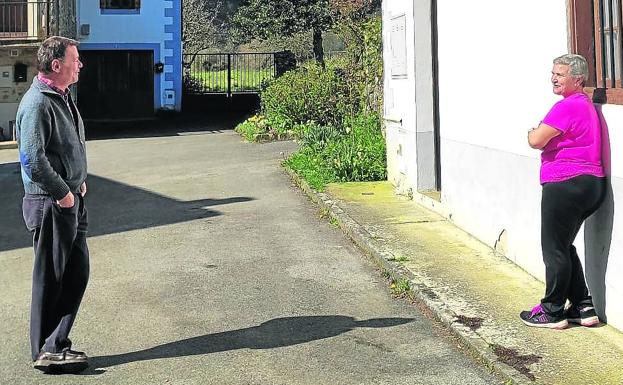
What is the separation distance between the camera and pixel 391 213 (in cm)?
970

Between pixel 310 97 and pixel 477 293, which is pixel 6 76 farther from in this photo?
pixel 477 293

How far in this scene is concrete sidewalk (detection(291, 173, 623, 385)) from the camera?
470 centimetres

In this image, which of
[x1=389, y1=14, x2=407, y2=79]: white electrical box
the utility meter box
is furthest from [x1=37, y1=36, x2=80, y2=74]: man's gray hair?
the utility meter box

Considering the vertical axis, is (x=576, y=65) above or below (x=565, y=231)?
above

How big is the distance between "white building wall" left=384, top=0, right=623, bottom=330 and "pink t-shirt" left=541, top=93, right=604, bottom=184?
12 centimetres

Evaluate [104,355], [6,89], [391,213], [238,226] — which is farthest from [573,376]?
[6,89]

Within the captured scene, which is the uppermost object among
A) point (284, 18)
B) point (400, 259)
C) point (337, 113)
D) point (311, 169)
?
point (284, 18)

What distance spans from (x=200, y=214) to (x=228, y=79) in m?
21.4

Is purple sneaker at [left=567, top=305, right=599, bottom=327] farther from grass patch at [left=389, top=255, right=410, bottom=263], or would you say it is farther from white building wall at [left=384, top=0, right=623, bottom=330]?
grass patch at [left=389, top=255, right=410, bottom=263]

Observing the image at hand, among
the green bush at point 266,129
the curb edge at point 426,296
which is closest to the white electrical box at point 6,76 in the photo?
the green bush at point 266,129

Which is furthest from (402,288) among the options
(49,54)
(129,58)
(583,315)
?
(129,58)

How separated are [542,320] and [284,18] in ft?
78.9

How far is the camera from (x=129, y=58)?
2786cm

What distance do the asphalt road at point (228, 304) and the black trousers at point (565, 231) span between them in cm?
76
